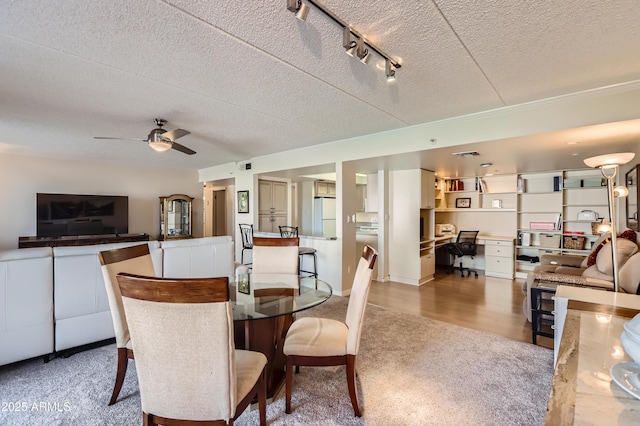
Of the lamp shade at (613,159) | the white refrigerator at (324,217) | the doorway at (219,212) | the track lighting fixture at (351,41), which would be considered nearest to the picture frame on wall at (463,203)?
the white refrigerator at (324,217)

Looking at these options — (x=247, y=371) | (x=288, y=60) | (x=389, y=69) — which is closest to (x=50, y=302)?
(x=247, y=371)

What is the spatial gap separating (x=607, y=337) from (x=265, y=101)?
2.79m

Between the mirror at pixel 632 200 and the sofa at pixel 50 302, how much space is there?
20.6ft

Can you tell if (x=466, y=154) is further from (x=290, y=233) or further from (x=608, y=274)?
(x=290, y=233)

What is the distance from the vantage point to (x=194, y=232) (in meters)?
7.38

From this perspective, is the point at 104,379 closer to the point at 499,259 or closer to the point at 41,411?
the point at 41,411

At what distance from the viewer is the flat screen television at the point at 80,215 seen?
5.29 m

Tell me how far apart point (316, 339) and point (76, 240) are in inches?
220

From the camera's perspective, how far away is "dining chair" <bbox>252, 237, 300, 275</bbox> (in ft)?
9.98

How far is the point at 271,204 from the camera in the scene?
23.0 ft

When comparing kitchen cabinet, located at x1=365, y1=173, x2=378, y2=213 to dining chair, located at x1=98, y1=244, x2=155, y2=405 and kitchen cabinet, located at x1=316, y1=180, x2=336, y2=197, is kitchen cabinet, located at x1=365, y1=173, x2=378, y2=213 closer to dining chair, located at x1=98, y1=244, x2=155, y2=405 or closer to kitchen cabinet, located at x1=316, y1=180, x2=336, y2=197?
kitchen cabinet, located at x1=316, y1=180, x2=336, y2=197

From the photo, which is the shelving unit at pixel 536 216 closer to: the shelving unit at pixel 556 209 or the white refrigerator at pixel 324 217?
the shelving unit at pixel 556 209

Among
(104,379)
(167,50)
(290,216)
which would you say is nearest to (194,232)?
(290,216)

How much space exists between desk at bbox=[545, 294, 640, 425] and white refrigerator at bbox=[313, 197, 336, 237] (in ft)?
21.3
